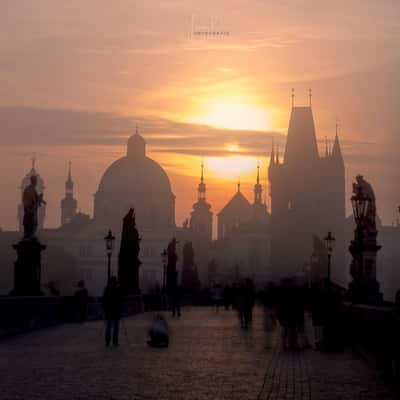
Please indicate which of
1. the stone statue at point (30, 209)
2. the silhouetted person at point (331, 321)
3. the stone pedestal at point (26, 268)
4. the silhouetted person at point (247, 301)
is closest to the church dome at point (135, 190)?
the stone statue at point (30, 209)

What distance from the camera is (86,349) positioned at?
24.3 meters

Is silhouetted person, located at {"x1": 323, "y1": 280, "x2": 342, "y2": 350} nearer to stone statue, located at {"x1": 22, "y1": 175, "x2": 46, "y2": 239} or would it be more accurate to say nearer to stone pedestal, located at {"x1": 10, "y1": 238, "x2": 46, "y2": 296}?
stone pedestal, located at {"x1": 10, "y1": 238, "x2": 46, "y2": 296}

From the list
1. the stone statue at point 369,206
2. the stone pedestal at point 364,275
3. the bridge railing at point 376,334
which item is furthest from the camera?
the stone statue at point 369,206

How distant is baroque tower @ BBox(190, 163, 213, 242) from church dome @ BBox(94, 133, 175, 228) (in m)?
13.3

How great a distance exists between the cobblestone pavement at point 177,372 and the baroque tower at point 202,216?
158 metres

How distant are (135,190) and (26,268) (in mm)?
130476

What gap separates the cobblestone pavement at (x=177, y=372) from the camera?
621 inches

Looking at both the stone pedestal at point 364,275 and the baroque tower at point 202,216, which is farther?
the baroque tower at point 202,216

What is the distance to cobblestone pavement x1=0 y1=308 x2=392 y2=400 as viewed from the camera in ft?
51.8

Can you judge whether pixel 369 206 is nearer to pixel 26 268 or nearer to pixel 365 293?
pixel 365 293

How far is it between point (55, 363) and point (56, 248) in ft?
469

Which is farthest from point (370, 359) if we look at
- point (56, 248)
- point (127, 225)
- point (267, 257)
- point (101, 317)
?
point (267, 257)

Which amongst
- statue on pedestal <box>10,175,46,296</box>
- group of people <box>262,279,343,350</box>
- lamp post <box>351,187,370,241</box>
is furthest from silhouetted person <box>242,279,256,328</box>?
group of people <box>262,279,343,350</box>

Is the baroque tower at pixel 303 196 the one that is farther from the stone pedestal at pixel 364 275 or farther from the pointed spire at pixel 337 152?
the stone pedestal at pixel 364 275
